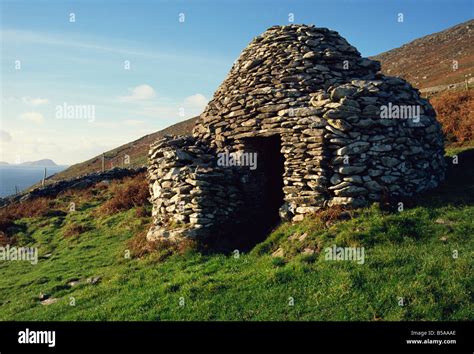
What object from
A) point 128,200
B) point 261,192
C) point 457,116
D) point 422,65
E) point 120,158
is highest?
point 422,65

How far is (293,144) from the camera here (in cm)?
1358

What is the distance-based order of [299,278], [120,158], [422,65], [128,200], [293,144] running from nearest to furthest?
[299,278]
[293,144]
[128,200]
[422,65]
[120,158]

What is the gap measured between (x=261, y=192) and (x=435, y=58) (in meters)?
62.7

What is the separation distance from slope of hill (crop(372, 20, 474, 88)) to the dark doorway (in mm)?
33264

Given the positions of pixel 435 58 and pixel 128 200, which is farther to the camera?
pixel 435 58

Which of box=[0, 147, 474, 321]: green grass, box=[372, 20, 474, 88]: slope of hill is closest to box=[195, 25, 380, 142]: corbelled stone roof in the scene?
box=[0, 147, 474, 321]: green grass

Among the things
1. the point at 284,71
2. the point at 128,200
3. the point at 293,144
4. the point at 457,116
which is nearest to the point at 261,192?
the point at 293,144

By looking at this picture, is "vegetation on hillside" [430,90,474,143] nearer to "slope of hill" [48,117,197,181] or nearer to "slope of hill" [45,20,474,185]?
"slope of hill" [45,20,474,185]

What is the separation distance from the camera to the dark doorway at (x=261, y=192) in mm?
14164

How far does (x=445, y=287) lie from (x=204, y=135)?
10.9 m

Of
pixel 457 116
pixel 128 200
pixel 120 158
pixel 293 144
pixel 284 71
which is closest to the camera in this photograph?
pixel 293 144

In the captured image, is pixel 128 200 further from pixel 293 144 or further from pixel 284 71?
pixel 284 71

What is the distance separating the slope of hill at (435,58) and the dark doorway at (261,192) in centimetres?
3326
